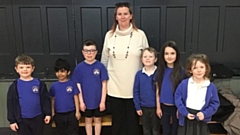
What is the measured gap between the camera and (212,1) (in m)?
2.88

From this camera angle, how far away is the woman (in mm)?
2395

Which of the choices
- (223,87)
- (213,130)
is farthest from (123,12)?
(213,130)

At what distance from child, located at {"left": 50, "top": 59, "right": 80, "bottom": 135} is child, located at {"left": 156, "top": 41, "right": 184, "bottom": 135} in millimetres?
727

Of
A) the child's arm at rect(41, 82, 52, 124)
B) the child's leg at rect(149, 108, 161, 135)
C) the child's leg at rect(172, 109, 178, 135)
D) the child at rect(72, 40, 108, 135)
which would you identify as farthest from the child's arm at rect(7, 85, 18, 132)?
the child's leg at rect(172, 109, 178, 135)

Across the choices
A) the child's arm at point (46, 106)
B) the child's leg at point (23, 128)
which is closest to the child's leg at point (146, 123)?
the child's arm at point (46, 106)

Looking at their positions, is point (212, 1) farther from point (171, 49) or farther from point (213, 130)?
point (213, 130)

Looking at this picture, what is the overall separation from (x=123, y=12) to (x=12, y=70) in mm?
1385

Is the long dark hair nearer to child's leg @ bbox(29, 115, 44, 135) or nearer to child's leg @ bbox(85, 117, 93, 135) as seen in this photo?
child's leg @ bbox(85, 117, 93, 135)

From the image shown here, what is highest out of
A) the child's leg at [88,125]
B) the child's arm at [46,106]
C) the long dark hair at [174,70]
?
the long dark hair at [174,70]

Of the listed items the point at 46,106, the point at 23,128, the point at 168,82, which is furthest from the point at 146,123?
the point at 23,128

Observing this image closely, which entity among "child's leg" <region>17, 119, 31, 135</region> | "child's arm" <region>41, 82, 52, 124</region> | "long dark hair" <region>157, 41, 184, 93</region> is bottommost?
"child's leg" <region>17, 119, 31, 135</region>

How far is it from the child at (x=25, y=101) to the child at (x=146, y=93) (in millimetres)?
754

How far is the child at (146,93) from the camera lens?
2.39 metres

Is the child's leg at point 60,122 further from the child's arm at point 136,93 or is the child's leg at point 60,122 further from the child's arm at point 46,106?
the child's arm at point 136,93
